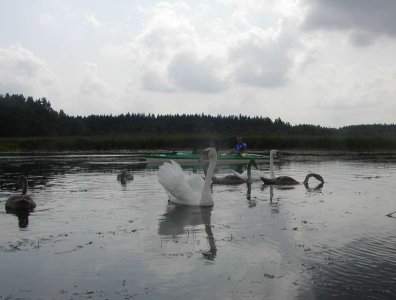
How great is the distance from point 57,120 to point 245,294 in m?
105

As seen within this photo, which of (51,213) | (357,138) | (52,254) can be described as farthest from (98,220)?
(357,138)

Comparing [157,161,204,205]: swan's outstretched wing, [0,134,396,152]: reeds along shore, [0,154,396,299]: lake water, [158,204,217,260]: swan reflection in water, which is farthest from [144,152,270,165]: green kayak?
[0,134,396,152]: reeds along shore

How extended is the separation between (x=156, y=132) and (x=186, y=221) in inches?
3959

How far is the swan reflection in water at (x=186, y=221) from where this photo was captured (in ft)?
34.1

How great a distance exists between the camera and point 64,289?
24.3 feet

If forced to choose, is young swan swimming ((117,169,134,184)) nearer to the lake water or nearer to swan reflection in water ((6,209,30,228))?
the lake water

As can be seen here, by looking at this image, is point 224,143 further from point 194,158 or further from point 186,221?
point 186,221

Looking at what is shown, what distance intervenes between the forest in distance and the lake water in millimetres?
26640

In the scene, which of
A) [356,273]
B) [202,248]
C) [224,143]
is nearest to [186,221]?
[202,248]

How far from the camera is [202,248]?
9.79 metres

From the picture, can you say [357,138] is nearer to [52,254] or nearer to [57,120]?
[52,254]

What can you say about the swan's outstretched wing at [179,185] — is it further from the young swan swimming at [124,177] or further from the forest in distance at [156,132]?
the forest in distance at [156,132]

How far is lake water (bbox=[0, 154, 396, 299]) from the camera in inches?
291

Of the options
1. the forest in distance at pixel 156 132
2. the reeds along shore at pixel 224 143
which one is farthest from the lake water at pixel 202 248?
the reeds along shore at pixel 224 143
